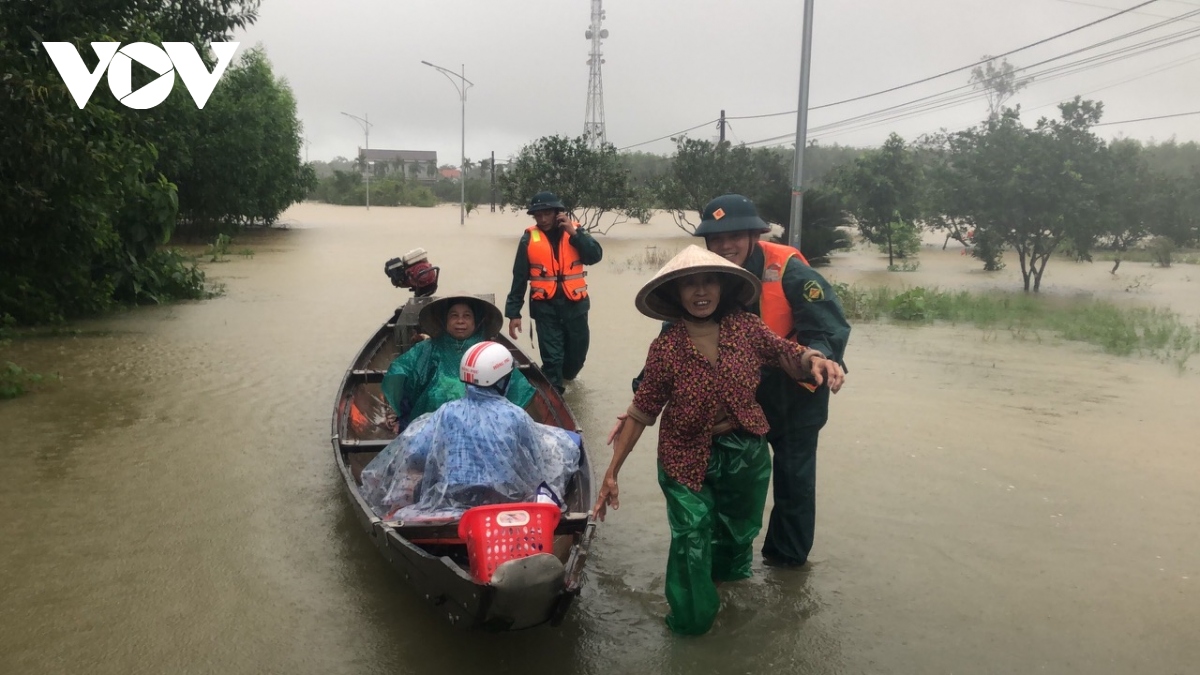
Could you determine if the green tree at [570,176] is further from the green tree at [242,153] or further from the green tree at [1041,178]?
the green tree at [1041,178]

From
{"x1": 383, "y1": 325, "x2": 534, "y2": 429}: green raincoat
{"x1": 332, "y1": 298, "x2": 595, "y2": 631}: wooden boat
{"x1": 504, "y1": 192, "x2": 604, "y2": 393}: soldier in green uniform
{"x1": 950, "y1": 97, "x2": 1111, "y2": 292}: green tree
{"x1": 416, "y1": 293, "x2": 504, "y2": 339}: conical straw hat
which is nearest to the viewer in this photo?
{"x1": 332, "y1": 298, "x2": 595, "y2": 631}: wooden boat

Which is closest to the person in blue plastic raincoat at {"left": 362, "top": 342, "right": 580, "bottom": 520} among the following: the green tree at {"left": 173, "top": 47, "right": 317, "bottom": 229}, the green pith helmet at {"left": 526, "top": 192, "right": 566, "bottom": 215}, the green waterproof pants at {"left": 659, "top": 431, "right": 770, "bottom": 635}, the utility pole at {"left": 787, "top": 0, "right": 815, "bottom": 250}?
the green waterproof pants at {"left": 659, "top": 431, "right": 770, "bottom": 635}

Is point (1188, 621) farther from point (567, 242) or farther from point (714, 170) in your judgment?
point (714, 170)

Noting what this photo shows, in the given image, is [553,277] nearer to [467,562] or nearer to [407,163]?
[467,562]

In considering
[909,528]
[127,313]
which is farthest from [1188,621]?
[127,313]

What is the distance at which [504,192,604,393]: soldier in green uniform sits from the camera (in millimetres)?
7441

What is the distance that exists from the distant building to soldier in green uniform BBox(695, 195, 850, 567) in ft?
281

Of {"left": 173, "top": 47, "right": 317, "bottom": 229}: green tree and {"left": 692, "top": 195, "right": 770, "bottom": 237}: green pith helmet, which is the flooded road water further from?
{"left": 173, "top": 47, "right": 317, "bottom": 229}: green tree

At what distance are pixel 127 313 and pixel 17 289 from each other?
225 centimetres

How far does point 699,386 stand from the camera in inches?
138

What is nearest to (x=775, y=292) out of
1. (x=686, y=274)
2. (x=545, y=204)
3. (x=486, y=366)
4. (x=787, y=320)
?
(x=787, y=320)

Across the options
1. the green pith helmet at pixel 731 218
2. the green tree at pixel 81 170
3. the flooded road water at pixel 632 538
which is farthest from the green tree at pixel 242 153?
the green pith helmet at pixel 731 218

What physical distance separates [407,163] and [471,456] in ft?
307

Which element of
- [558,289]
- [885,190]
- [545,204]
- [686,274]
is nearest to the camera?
[686,274]
